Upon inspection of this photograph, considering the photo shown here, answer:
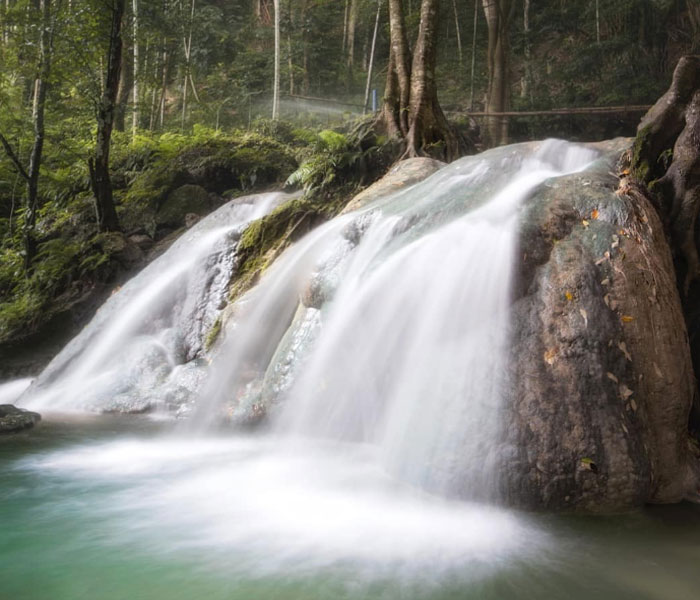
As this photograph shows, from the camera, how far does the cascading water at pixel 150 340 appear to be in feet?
20.6

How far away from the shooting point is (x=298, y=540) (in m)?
3.11

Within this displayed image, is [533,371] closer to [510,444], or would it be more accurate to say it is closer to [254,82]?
[510,444]

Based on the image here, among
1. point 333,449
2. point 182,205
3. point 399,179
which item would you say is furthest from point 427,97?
point 333,449

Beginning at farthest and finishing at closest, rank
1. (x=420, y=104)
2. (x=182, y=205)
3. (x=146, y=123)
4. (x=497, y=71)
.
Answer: (x=146, y=123)
(x=497, y=71)
(x=182, y=205)
(x=420, y=104)

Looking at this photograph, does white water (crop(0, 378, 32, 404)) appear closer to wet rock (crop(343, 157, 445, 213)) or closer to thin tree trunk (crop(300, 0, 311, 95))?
wet rock (crop(343, 157, 445, 213))

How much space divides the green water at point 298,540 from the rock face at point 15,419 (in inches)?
36.7

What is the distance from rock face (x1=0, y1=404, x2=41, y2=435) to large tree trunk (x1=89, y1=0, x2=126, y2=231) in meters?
5.52

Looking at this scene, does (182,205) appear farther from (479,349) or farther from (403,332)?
(479,349)

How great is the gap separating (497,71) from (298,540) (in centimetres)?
1551

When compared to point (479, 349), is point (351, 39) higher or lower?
higher

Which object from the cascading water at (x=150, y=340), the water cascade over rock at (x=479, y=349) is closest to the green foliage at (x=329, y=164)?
the cascading water at (x=150, y=340)

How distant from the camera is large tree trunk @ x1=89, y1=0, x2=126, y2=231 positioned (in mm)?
9953

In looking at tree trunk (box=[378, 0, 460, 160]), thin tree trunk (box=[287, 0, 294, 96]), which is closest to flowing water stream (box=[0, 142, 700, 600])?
tree trunk (box=[378, 0, 460, 160])

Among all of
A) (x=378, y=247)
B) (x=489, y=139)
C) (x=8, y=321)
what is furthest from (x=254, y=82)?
(x=378, y=247)
